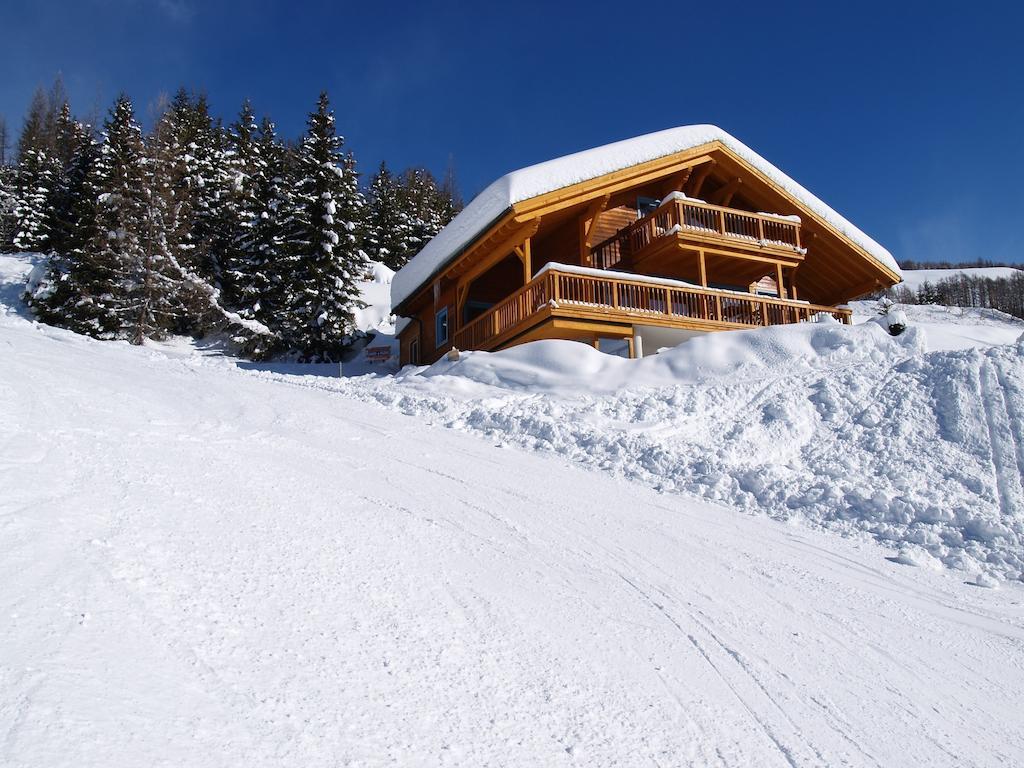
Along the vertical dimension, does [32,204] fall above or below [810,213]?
above

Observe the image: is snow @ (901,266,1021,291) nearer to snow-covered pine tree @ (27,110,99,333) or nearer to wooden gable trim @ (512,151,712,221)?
wooden gable trim @ (512,151,712,221)

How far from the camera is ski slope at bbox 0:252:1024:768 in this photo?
3041 millimetres

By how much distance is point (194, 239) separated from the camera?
2984 centimetres

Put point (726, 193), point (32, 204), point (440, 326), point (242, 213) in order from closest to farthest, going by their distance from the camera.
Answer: point (726, 193) < point (440, 326) < point (242, 213) < point (32, 204)

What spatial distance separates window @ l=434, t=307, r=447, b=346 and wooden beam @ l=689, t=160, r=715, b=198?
8.58m

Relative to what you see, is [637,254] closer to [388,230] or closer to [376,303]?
[376,303]

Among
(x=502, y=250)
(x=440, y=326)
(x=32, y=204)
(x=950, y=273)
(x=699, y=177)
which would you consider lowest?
(x=440, y=326)

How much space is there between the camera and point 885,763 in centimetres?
333

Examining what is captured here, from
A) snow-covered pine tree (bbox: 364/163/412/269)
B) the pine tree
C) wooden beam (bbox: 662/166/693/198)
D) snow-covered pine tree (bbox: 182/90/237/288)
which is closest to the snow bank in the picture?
wooden beam (bbox: 662/166/693/198)

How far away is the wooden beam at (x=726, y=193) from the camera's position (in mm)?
21058

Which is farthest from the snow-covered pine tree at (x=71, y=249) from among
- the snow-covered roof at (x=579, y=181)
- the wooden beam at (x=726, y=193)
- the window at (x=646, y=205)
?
the wooden beam at (x=726, y=193)

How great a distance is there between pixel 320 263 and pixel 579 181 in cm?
→ 1222

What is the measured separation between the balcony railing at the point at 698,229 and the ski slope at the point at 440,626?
511 inches

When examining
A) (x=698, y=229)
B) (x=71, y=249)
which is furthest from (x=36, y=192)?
(x=698, y=229)
